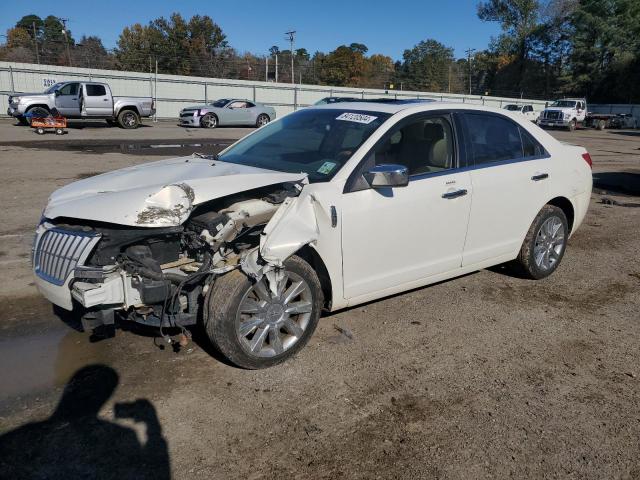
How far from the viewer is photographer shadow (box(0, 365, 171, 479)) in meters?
2.58

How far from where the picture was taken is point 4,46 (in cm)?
6066

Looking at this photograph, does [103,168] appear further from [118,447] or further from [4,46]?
[4,46]

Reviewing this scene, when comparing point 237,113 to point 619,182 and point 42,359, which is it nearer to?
point 619,182

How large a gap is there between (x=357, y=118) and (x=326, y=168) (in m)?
0.69

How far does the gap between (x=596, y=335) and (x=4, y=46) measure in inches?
2826

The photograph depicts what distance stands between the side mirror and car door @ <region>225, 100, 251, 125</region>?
2565 cm

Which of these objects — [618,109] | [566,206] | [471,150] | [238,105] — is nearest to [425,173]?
[471,150]

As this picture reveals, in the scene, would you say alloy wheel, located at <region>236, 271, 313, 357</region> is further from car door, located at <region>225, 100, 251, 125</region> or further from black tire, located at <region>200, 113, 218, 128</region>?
car door, located at <region>225, 100, 251, 125</region>

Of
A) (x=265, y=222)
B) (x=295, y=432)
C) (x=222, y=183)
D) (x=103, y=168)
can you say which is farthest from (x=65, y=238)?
(x=103, y=168)

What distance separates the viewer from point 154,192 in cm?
322

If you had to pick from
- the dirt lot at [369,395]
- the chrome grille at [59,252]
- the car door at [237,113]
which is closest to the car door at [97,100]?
the car door at [237,113]

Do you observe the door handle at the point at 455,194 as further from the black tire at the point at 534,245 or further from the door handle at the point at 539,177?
the black tire at the point at 534,245

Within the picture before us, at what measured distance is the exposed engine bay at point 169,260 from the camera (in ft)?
10.3

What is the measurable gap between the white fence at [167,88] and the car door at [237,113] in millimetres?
8365
